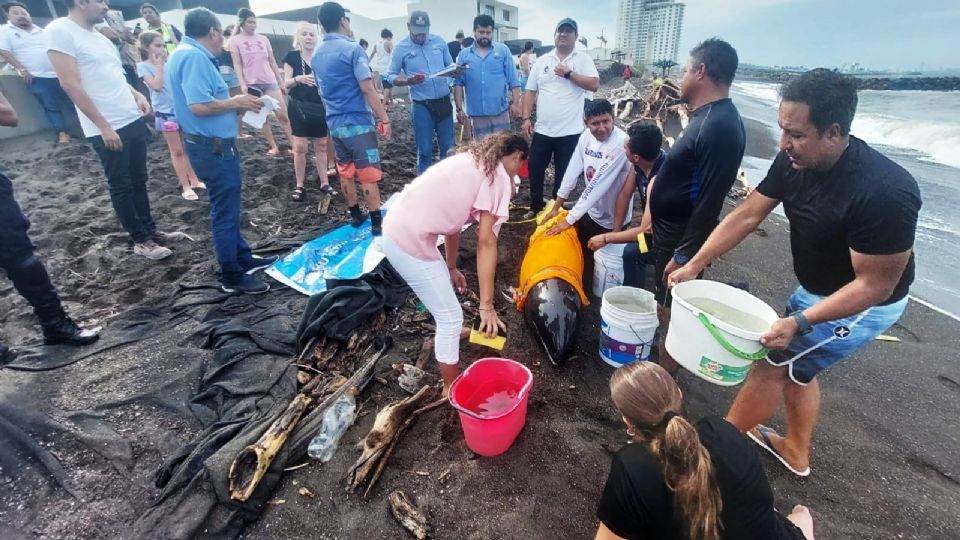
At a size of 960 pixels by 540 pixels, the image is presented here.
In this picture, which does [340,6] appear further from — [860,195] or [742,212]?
[860,195]

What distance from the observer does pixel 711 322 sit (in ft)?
6.81

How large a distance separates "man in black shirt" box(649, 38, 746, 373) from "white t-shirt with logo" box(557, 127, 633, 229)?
962mm

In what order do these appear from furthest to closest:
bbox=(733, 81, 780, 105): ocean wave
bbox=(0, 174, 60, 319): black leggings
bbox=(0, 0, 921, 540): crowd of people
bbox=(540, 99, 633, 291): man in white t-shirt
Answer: bbox=(733, 81, 780, 105): ocean wave, bbox=(540, 99, 633, 291): man in white t-shirt, bbox=(0, 174, 60, 319): black leggings, bbox=(0, 0, 921, 540): crowd of people

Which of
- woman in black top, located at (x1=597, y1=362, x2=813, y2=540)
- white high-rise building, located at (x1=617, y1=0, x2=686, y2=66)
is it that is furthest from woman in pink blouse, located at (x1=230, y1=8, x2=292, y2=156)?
white high-rise building, located at (x1=617, y1=0, x2=686, y2=66)

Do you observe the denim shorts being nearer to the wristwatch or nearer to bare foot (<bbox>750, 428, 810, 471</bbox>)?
the wristwatch

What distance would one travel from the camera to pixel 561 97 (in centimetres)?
566

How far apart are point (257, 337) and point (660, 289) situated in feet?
11.5

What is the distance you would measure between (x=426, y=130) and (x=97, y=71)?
12.5 ft

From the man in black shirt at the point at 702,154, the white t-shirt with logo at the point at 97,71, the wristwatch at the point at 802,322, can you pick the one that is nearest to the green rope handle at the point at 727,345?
the wristwatch at the point at 802,322

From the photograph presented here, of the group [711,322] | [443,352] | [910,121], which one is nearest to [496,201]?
[443,352]

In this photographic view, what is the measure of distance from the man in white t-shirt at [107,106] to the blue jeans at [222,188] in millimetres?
1146

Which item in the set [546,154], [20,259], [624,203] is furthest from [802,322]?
[20,259]

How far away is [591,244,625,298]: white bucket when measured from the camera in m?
4.16

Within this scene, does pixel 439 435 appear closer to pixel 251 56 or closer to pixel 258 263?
pixel 258 263
